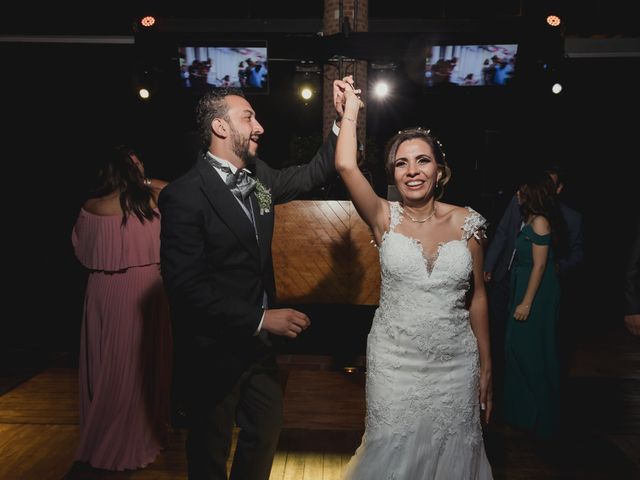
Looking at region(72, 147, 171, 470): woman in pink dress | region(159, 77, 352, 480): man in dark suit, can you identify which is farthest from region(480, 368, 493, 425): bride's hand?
region(72, 147, 171, 470): woman in pink dress

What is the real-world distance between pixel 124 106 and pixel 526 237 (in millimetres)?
8068

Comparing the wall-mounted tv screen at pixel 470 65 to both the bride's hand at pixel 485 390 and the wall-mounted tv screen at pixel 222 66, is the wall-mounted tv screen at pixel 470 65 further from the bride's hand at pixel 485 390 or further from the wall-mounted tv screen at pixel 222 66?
the bride's hand at pixel 485 390

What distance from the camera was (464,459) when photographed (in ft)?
6.28

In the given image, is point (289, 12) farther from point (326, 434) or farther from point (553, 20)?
point (326, 434)

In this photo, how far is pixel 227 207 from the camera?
190 cm

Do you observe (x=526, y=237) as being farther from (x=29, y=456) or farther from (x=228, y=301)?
(x=29, y=456)

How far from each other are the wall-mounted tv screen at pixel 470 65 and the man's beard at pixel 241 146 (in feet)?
19.6

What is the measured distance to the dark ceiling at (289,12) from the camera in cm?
821

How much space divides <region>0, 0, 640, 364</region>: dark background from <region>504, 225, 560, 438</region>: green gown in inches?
187

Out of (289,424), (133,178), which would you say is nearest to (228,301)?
(133,178)

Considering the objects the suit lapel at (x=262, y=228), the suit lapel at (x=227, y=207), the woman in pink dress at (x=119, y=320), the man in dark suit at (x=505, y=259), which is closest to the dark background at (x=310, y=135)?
the man in dark suit at (x=505, y=259)


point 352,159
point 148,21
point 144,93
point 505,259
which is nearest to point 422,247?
point 352,159

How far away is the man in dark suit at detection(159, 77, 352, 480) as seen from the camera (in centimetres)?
182

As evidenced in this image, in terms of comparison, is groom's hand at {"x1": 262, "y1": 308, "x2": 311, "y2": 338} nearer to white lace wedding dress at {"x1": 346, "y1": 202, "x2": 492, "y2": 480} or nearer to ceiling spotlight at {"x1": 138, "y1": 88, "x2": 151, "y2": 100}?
white lace wedding dress at {"x1": 346, "y1": 202, "x2": 492, "y2": 480}
